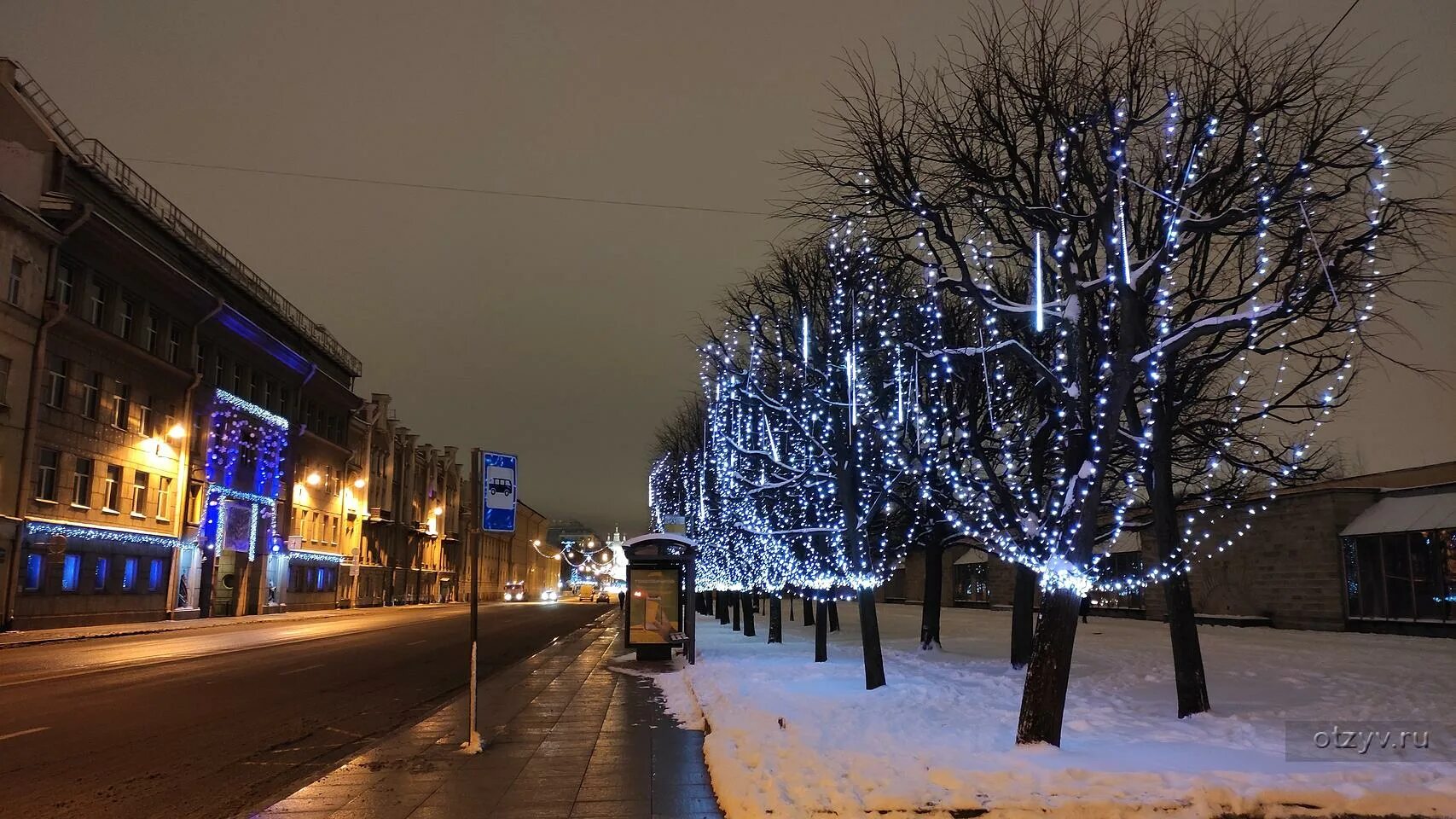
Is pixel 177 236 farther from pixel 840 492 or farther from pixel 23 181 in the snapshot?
pixel 840 492

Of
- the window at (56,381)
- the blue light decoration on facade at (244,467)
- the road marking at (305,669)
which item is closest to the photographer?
the road marking at (305,669)

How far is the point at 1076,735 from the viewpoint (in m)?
9.70

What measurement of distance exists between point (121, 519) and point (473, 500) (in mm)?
32445

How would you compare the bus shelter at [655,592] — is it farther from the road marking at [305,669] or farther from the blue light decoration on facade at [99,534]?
the blue light decoration on facade at [99,534]

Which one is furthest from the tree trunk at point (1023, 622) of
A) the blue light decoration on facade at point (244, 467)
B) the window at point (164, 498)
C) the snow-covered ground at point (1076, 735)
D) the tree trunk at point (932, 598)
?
the blue light decoration on facade at point (244, 467)

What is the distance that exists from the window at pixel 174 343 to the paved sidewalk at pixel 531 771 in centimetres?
3400

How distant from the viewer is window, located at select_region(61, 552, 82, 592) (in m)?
32.7

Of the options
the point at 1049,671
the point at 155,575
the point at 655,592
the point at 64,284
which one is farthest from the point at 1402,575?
the point at 155,575

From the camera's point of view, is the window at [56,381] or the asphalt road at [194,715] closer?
the asphalt road at [194,715]

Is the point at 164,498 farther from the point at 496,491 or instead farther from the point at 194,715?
the point at 496,491

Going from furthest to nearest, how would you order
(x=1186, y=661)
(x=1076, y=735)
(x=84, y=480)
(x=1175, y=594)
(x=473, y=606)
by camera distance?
(x=84, y=480) < (x=1175, y=594) < (x=1186, y=661) < (x=473, y=606) < (x=1076, y=735)

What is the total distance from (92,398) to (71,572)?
6372 mm

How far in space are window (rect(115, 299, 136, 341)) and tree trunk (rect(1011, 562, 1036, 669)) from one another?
35.1 meters

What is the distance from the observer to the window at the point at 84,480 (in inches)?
1330
